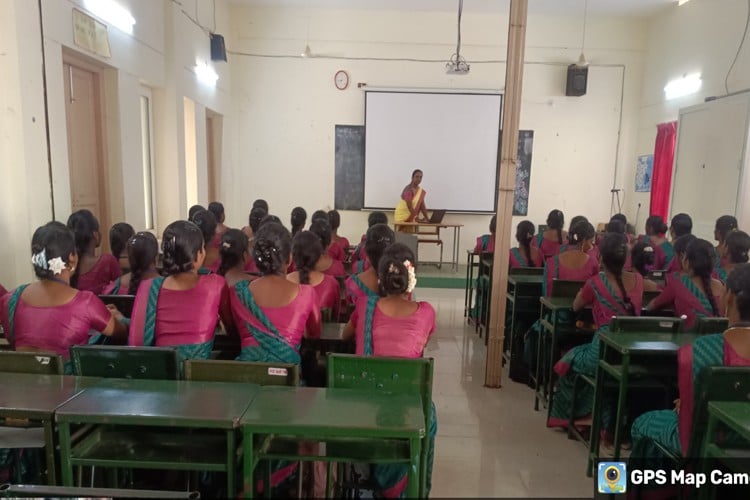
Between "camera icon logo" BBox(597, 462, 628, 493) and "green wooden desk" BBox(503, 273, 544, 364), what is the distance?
1666 millimetres

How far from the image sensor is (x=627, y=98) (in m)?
7.98

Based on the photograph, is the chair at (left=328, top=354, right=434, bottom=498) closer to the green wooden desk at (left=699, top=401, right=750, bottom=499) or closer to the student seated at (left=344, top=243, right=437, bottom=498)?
the student seated at (left=344, top=243, right=437, bottom=498)

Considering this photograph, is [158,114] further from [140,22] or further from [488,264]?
[488,264]

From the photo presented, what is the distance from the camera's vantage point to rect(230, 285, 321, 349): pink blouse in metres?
2.02

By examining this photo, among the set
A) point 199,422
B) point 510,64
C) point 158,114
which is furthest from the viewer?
point 158,114

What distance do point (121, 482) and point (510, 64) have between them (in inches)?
120

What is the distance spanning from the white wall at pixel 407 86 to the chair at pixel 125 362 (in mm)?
6540

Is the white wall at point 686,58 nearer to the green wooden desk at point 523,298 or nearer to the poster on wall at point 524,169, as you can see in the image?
the poster on wall at point 524,169

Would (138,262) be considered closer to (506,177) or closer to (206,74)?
(506,177)

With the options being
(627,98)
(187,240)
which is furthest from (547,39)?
(187,240)

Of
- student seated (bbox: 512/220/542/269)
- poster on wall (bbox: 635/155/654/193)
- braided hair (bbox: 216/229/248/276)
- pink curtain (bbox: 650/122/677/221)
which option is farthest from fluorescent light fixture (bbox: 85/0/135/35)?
poster on wall (bbox: 635/155/654/193)

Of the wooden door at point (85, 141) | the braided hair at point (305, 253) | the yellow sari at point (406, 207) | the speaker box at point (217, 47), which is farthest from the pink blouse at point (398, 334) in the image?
the speaker box at point (217, 47)

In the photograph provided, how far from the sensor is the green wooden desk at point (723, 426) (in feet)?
4.67

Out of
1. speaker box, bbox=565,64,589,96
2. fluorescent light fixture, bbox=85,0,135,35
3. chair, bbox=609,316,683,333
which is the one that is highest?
speaker box, bbox=565,64,589,96
